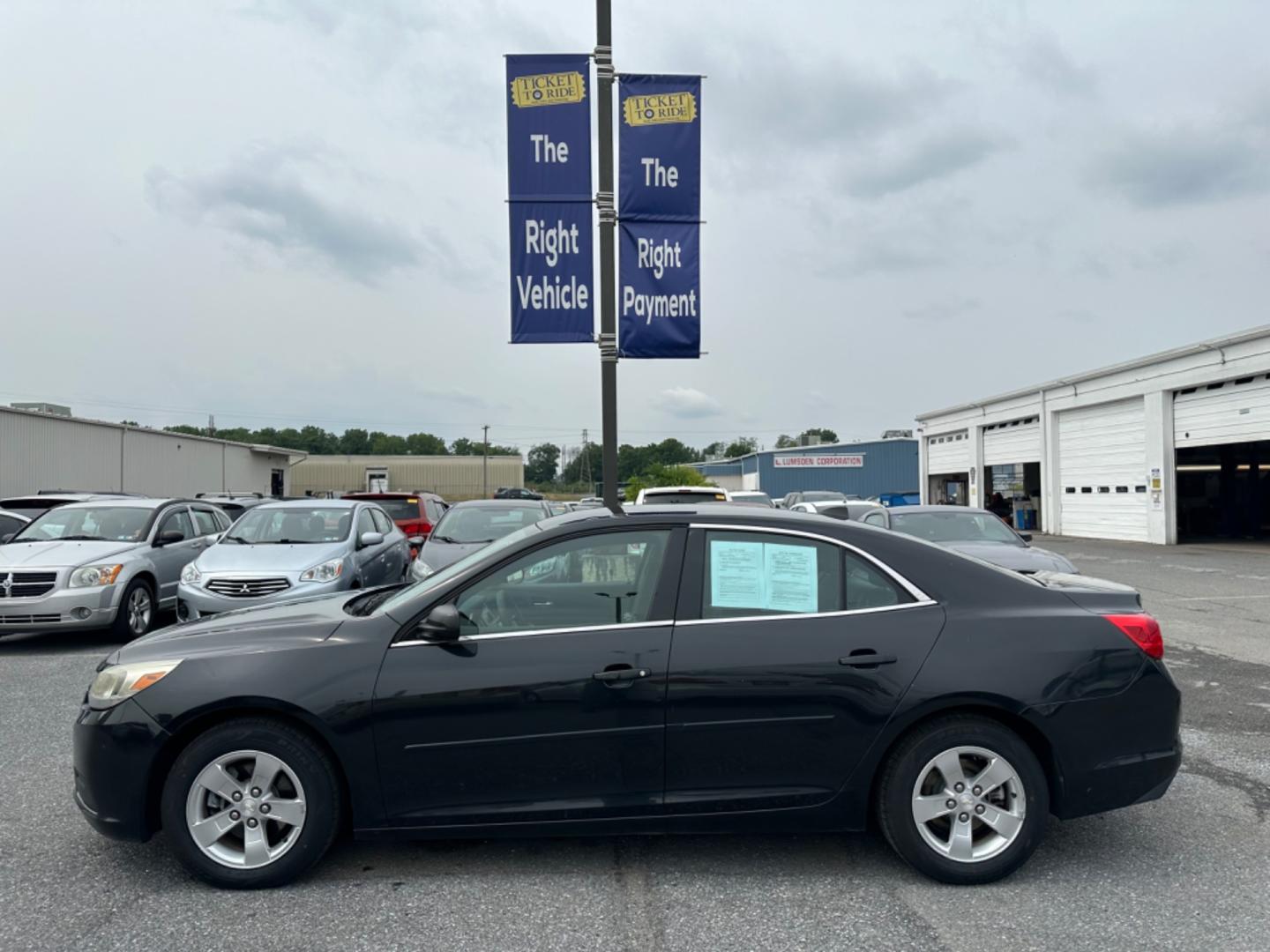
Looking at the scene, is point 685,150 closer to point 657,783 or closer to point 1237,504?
point 657,783

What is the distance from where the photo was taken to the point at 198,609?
857 centimetres

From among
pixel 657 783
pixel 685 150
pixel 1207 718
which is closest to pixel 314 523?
pixel 685 150

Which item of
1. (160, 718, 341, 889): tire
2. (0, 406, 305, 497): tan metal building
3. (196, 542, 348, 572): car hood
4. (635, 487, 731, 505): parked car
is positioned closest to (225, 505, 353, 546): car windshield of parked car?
(196, 542, 348, 572): car hood

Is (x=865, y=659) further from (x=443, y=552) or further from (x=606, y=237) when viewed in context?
(x=443, y=552)

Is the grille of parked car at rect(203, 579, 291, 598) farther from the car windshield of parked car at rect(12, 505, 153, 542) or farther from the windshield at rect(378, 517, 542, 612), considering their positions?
the windshield at rect(378, 517, 542, 612)

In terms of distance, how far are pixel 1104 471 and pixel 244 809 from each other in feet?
95.5

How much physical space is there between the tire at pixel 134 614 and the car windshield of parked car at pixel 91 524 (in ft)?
2.31

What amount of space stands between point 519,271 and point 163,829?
5.56 m

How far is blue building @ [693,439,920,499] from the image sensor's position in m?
54.8

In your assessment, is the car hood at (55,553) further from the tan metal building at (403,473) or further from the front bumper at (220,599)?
the tan metal building at (403,473)

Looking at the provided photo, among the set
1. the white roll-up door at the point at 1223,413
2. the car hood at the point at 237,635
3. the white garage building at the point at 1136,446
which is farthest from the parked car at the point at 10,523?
the white roll-up door at the point at 1223,413

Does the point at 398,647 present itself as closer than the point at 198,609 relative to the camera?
Yes

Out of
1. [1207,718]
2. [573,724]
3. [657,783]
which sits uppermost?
[573,724]

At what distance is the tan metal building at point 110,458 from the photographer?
84.8 feet
